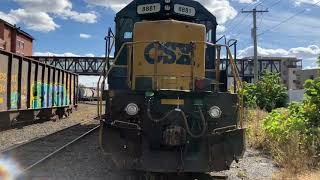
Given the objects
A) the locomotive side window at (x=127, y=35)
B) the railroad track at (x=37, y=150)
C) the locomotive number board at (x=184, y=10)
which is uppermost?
the locomotive number board at (x=184, y=10)

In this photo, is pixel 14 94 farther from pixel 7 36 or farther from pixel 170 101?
pixel 7 36

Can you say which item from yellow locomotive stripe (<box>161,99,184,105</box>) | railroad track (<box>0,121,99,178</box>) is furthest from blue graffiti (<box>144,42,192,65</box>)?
railroad track (<box>0,121,99,178</box>)

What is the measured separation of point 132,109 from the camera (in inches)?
287

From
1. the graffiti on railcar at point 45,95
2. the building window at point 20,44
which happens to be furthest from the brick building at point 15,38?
the graffiti on railcar at point 45,95

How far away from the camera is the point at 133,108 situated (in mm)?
7297

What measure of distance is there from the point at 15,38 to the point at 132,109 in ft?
172

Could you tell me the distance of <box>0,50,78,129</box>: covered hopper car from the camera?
15.6 metres

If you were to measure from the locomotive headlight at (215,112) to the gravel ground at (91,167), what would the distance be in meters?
1.52

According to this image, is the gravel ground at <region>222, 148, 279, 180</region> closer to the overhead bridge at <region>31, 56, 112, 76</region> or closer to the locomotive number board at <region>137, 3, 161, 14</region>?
the locomotive number board at <region>137, 3, 161, 14</region>

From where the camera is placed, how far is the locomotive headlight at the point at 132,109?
7285 mm

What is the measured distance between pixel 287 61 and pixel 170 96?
486 ft

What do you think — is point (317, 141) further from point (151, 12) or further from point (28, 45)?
point (28, 45)

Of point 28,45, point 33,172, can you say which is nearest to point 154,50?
point 33,172

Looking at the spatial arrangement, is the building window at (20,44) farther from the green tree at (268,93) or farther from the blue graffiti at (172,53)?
the blue graffiti at (172,53)
